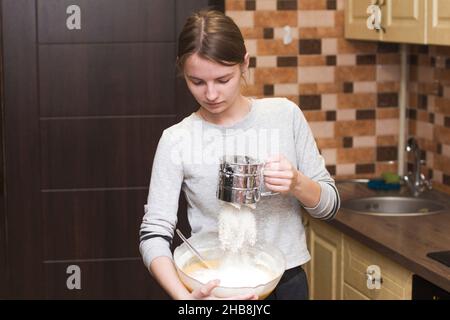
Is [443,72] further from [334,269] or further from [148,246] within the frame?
[148,246]

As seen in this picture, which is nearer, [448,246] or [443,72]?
[448,246]

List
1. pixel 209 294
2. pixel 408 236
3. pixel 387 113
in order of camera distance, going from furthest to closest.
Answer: pixel 387 113 → pixel 408 236 → pixel 209 294

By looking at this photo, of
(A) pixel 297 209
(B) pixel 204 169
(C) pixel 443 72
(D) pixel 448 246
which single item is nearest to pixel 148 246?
(B) pixel 204 169

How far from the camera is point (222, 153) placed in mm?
1981

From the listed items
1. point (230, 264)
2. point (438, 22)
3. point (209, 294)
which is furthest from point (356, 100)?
point (209, 294)

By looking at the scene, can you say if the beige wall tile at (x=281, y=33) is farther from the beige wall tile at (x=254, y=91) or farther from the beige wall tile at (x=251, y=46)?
the beige wall tile at (x=254, y=91)

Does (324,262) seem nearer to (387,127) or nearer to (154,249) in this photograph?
(387,127)

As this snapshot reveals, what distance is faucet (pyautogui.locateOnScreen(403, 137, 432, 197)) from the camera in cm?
352

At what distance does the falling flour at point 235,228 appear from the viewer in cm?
191

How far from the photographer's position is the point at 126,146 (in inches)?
141

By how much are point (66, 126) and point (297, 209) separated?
5.52 ft

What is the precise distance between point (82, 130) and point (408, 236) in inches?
54.1

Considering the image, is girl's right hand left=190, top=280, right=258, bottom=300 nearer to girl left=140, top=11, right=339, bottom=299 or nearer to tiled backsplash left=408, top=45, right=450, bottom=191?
girl left=140, top=11, right=339, bottom=299
